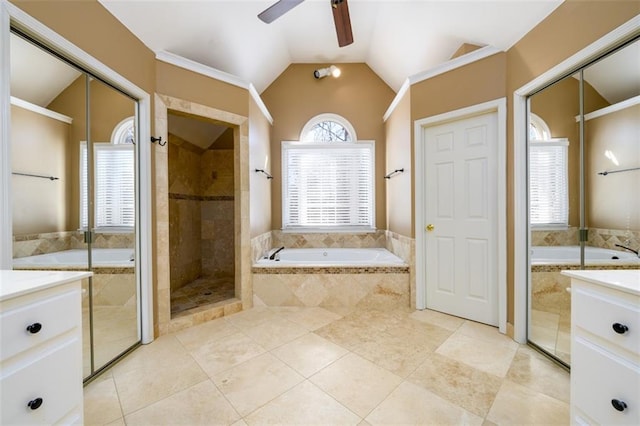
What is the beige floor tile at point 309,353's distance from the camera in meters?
1.73

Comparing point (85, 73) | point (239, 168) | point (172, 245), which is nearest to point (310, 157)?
point (239, 168)

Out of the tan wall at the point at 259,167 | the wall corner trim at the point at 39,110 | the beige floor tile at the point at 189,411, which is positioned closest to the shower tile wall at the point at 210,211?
the tan wall at the point at 259,167

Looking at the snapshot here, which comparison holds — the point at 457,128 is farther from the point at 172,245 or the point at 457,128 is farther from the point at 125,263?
the point at 172,245

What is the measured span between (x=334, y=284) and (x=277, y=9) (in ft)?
8.48

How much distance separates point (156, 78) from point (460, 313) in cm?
363

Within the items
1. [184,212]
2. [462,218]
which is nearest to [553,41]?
[462,218]

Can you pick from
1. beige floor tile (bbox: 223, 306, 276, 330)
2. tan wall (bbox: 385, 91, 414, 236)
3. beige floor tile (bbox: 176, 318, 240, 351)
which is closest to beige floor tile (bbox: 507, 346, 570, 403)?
tan wall (bbox: 385, 91, 414, 236)

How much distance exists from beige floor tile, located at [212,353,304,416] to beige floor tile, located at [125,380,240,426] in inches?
2.1

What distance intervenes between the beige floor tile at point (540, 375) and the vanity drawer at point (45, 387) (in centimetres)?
234

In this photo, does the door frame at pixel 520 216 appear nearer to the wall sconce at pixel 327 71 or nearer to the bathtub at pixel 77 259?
the wall sconce at pixel 327 71

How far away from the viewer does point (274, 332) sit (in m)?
2.22

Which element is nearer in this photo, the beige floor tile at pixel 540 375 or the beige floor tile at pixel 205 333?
the beige floor tile at pixel 540 375

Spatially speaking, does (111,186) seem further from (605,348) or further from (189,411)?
A: (605,348)

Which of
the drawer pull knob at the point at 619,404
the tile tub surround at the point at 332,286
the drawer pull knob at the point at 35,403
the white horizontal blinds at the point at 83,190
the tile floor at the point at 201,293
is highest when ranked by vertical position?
the white horizontal blinds at the point at 83,190
